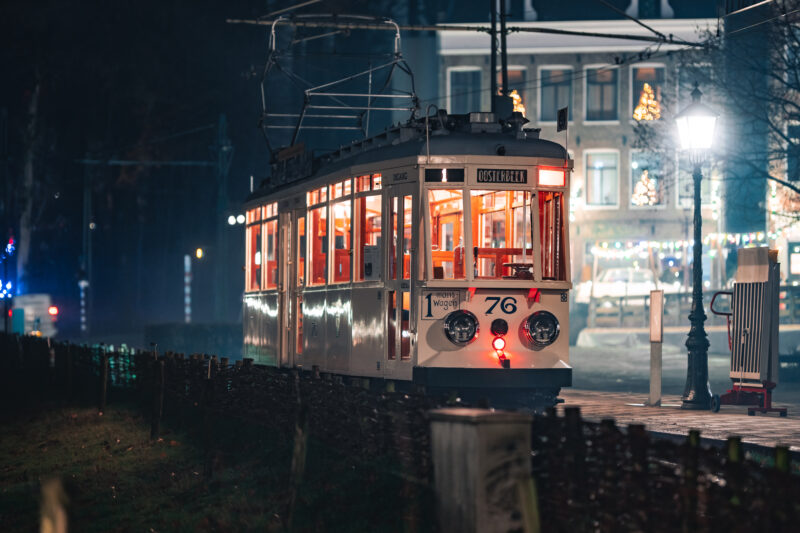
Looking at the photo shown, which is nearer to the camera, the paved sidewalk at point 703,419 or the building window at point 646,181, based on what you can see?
the paved sidewalk at point 703,419

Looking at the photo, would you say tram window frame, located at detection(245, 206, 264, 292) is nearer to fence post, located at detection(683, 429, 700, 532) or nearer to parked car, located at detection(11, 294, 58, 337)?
fence post, located at detection(683, 429, 700, 532)

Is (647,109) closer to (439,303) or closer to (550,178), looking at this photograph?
(550,178)

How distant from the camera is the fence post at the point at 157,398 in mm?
16812

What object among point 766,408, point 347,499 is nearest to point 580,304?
point 766,408

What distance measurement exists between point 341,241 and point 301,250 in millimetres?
1664

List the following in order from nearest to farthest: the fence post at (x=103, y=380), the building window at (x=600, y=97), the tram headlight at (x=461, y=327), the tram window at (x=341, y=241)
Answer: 1. the tram headlight at (x=461, y=327)
2. the tram window at (x=341, y=241)
3. the fence post at (x=103, y=380)
4. the building window at (x=600, y=97)

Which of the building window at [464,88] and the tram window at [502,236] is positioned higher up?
the building window at [464,88]

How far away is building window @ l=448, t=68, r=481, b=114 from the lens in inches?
1935

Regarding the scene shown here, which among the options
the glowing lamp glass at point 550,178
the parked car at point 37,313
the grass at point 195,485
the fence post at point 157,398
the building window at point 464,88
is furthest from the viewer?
the building window at point 464,88

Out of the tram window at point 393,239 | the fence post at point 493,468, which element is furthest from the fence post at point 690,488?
the tram window at point 393,239

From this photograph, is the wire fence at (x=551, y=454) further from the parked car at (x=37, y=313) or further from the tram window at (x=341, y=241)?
the parked car at (x=37, y=313)

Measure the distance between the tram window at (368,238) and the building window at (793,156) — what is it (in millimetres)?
14985

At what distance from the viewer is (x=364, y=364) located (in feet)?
48.3

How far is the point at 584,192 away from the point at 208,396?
35339 millimetres
